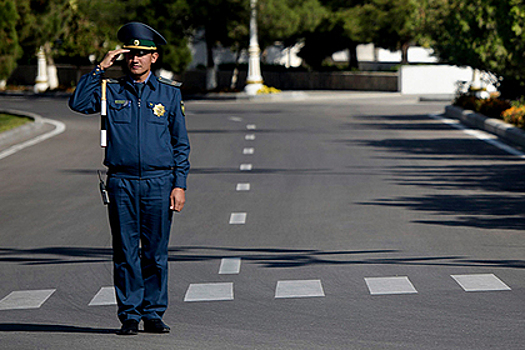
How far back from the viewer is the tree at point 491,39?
86.8ft

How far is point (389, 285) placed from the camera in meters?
8.66

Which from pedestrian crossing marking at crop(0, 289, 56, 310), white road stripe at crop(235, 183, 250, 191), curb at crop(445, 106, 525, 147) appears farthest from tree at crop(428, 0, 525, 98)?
pedestrian crossing marking at crop(0, 289, 56, 310)

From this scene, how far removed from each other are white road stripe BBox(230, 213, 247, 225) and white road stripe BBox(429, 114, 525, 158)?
28.8 ft

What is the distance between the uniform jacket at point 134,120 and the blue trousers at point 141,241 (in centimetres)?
9

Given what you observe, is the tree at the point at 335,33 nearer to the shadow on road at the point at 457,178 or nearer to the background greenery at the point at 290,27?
the background greenery at the point at 290,27

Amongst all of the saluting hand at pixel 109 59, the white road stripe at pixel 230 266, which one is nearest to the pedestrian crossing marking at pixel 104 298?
the white road stripe at pixel 230 266

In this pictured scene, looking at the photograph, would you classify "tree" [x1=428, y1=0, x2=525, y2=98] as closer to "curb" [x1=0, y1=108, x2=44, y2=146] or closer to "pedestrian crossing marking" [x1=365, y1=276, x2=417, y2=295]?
"curb" [x1=0, y1=108, x2=44, y2=146]

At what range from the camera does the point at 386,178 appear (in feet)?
55.1

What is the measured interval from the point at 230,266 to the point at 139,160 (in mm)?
3291

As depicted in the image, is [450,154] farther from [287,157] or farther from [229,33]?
[229,33]

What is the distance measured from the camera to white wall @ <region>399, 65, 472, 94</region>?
2359 inches

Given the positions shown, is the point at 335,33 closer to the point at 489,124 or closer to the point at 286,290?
the point at 489,124

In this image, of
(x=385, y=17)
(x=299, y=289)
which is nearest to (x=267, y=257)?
(x=299, y=289)

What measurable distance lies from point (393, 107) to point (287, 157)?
70.0ft
